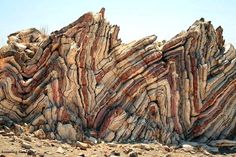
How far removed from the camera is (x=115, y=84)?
2883 cm

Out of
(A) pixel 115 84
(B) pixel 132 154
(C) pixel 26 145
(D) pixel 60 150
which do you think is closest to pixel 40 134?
(D) pixel 60 150

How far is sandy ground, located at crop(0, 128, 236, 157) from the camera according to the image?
21.3 m

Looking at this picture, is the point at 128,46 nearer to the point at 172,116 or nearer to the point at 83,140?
the point at 172,116

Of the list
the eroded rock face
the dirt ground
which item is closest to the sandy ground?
the dirt ground

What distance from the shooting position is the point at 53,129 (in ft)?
83.5

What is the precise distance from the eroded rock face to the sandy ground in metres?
1.58

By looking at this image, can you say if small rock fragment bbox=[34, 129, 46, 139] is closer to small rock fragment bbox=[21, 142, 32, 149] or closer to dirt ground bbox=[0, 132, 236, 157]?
dirt ground bbox=[0, 132, 236, 157]

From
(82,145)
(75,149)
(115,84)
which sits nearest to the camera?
(75,149)

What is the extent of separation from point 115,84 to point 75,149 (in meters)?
6.73

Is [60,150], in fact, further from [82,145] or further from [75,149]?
[82,145]

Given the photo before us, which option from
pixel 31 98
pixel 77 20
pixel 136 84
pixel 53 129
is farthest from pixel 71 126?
pixel 77 20

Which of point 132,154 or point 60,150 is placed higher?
point 60,150

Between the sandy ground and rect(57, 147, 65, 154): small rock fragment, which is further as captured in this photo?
rect(57, 147, 65, 154): small rock fragment

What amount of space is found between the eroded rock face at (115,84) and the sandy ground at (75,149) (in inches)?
62.3
